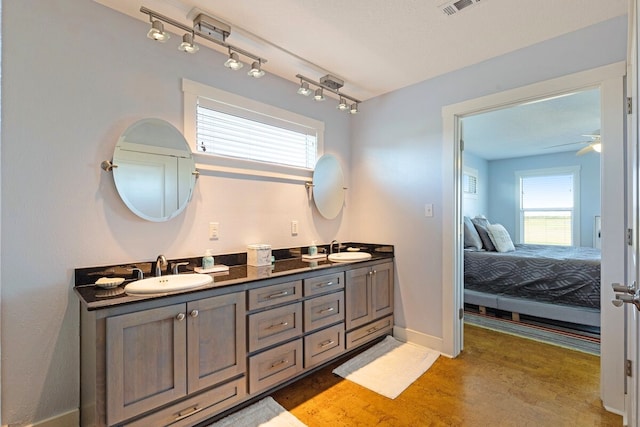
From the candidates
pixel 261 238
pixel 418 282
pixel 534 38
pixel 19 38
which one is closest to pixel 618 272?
pixel 418 282

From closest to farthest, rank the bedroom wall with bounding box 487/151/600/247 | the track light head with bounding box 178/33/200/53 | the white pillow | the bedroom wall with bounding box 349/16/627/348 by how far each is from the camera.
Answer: the track light head with bounding box 178/33/200/53 < the bedroom wall with bounding box 349/16/627/348 < the white pillow < the bedroom wall with bounding box 487/151/600/247

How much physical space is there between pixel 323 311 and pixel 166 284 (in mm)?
1122

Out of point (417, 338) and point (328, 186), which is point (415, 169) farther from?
point (417, 338)

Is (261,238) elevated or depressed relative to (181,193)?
depressed

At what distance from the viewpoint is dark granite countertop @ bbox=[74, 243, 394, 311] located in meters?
Answer: 1.63

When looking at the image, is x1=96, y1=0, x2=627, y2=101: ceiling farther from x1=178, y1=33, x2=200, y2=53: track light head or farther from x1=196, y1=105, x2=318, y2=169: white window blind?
x1=196, y1=105, x2=318, y2=169: white window blind

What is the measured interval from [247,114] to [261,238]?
1002 mm

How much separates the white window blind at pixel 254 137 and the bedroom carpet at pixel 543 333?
2514 millimetres

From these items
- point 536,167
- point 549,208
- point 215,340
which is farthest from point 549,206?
point 215,340

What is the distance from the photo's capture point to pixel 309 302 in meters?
2.38

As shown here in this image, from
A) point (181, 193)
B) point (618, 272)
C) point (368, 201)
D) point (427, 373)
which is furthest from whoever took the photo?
point (368, 201)

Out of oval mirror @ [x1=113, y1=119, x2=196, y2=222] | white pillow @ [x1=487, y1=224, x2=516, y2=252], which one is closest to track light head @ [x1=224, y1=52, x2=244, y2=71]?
oval mirror @ [x1=113, y1=119, x2=196, y2=222]

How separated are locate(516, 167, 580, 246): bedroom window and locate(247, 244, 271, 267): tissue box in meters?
5.56

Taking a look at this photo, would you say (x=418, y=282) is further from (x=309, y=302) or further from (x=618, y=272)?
(x=618, y=272)
